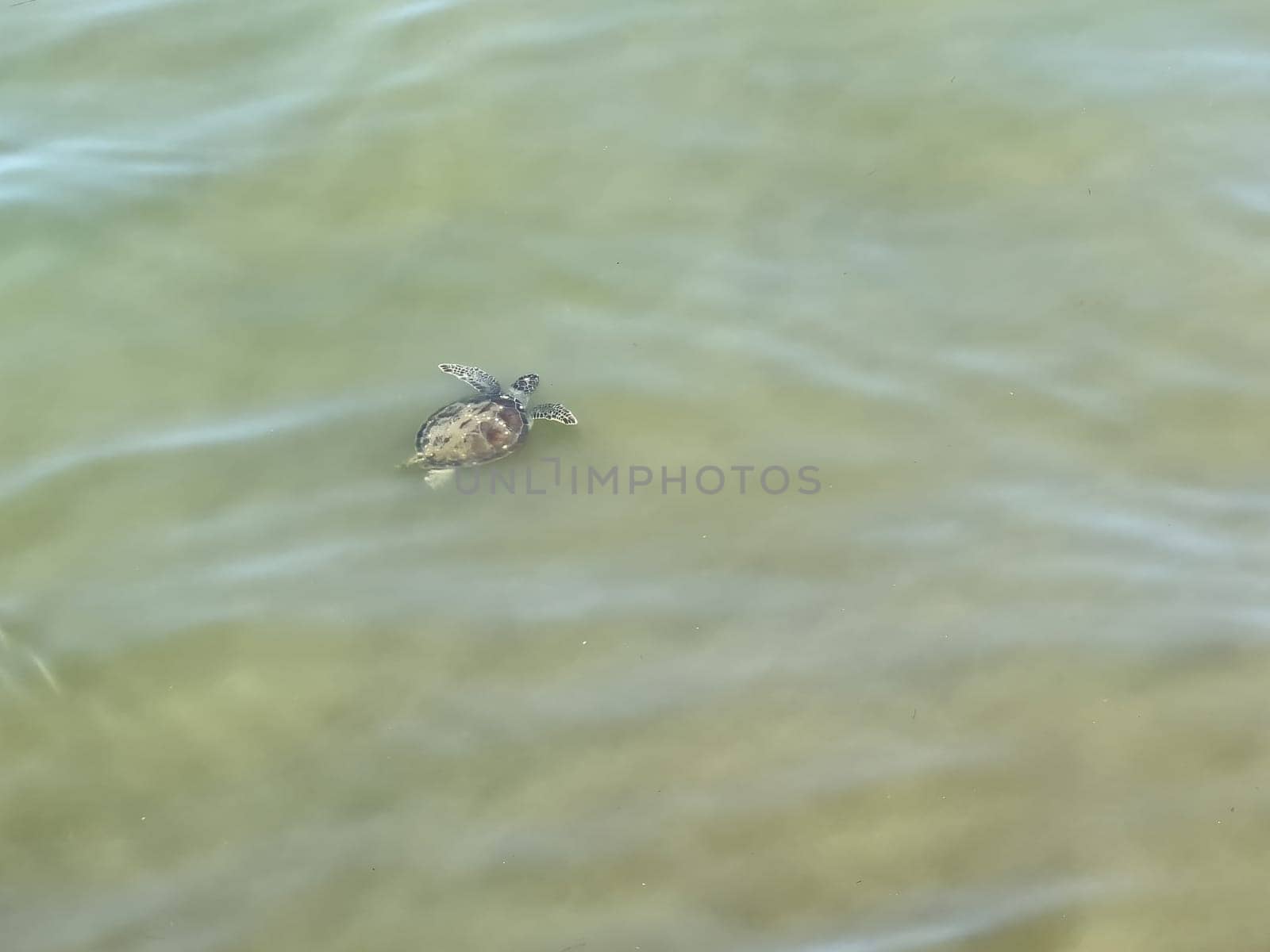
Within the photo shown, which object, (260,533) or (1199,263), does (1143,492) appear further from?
(260,533)

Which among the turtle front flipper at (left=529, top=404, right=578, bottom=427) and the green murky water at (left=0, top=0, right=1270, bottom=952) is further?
the turtle front flipper at (left=529, top=404, right=578, bottom=427)

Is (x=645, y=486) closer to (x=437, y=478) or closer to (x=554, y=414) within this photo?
(x=554, y=414)

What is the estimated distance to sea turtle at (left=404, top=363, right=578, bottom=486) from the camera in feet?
12.9

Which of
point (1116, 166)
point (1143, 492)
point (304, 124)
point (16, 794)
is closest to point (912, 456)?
point (1143, 492)

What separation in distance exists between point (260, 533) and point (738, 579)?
1569mm

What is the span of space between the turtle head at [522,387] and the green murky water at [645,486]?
0.34ft

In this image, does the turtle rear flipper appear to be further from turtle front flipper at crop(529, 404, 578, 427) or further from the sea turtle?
turtle front flipper at crop(529, 404, 578, 427)

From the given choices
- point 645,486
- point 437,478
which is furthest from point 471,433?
point 645,486

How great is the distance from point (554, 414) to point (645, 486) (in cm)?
45

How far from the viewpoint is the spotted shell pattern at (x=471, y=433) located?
393cm

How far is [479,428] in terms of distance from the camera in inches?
156

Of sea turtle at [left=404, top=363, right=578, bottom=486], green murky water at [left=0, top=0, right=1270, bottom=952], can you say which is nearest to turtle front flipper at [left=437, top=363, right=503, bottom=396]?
A: sea turtle at [left=404, top=363, right=578, bottom=486]

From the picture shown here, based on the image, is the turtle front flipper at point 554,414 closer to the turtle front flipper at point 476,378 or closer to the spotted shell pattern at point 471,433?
the spotted shell pattern at point 471,433

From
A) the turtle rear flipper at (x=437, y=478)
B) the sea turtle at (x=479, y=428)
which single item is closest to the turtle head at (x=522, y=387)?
the sea turtle at (x=479, y=428)
